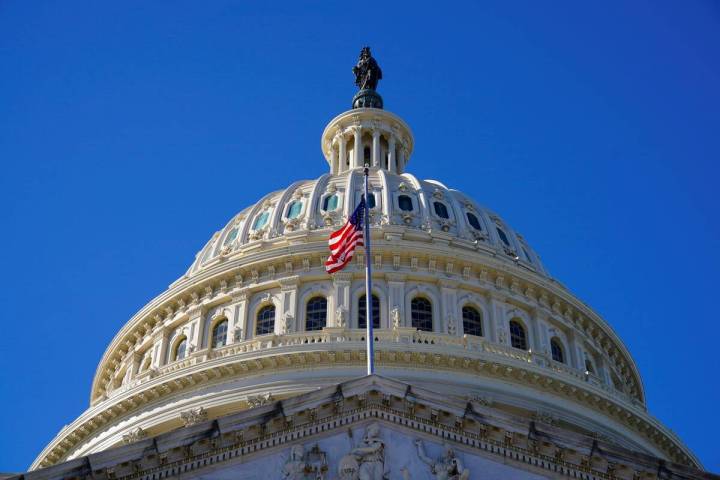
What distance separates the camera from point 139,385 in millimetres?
60156

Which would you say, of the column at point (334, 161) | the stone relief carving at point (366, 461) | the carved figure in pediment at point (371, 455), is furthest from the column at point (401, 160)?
the stone relief carving at point (366, 461)

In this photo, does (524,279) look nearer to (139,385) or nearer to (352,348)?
(352,348)

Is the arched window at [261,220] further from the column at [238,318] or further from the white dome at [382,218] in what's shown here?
the column at [238,318]

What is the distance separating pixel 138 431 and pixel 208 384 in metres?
3.81

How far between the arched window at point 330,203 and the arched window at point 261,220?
11.5 feet

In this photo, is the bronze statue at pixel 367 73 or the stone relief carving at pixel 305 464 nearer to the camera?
the stone relief carving at pixel 305 464

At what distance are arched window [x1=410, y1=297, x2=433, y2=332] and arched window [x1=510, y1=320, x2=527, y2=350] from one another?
4.39m

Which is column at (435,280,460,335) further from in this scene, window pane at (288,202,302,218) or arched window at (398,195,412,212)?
window pane at (288,202,302,218)

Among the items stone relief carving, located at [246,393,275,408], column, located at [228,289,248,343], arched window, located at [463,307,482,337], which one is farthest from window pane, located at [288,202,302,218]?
stone relief carving, located at [246,393,275,408]

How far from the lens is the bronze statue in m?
91.2

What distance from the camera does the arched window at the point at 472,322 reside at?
62719mm

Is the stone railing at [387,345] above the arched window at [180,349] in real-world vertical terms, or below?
A: below

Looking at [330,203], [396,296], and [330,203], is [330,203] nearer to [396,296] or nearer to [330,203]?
[330,203]

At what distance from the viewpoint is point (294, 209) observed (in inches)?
2746
